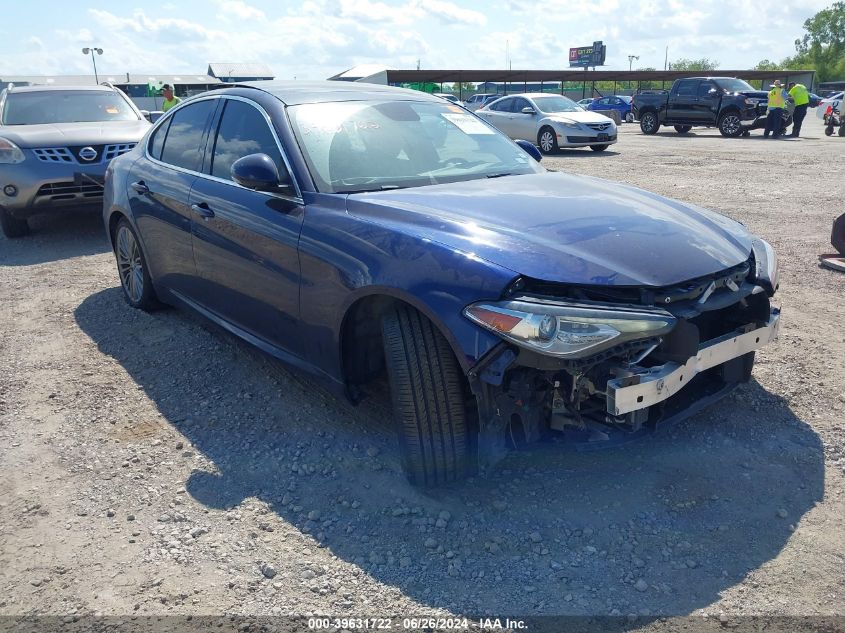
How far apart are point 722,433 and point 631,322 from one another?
128 cm

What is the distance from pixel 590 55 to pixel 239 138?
291 ft

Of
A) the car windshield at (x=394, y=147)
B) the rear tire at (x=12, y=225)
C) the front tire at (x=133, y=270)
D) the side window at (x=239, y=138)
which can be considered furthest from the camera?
the rear tire at (x=12, y=225)

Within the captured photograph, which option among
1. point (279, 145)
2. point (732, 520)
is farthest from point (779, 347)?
point (279, 145)

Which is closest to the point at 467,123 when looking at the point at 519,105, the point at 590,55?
the point at 519,105

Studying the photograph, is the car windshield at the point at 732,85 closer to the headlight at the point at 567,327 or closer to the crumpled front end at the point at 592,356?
the crumpled front end at the point at 592,356

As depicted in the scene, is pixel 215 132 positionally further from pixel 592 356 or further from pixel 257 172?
pixel 592 356

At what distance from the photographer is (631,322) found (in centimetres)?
253

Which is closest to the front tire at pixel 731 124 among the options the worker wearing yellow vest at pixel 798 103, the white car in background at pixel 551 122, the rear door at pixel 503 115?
the worker wearing yellow vest at pixel 798 103

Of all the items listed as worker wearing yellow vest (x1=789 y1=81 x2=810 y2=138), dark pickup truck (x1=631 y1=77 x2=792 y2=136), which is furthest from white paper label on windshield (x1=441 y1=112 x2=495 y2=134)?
worker wearing yellow vest (x1=789 y1=81 x2=810 y2=138)

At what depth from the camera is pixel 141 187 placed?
4883 mm

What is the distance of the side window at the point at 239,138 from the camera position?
3.72 meters

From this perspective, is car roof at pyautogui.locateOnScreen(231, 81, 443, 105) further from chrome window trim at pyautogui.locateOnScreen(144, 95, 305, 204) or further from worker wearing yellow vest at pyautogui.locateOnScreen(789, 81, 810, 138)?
worker wearing yellow vest at pyautogui.locateOnScreen(789, 81, 810, 138)

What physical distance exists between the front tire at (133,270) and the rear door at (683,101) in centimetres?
2177

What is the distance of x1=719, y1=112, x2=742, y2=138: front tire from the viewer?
72.8 feet
